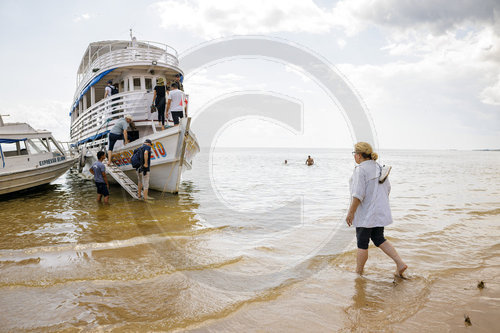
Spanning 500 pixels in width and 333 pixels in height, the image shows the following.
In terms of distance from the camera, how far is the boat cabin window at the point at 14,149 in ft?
34.3

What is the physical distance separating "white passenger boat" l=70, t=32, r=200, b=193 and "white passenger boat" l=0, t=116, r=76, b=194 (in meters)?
1.72

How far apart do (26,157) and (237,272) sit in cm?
1076

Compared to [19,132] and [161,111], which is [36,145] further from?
[161,111]

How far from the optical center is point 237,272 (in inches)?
174

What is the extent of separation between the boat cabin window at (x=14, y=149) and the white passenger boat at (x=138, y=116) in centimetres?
277

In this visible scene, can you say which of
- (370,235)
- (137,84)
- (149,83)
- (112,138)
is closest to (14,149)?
(112,138)

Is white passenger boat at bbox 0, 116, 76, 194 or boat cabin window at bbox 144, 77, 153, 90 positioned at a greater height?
boat cabin window at bbox 144, 77, 153, 90

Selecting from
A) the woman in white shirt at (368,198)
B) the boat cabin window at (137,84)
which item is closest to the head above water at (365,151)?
the woman in white shirt at (368,198)

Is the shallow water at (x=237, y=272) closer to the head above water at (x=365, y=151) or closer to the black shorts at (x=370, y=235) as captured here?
the black shorts at (x=370, y=235)

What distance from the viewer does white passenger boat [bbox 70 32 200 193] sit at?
1059 centimetres

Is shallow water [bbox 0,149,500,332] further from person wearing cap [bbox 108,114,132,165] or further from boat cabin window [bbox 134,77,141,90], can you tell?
boat cabin window [bbox 134,77,141,90]

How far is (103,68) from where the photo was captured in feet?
43.8

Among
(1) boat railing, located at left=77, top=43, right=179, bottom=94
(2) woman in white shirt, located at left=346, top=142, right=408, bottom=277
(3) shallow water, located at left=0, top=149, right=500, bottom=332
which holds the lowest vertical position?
(3) shallow water, located at left=0, top=149, right=500, bottom=332

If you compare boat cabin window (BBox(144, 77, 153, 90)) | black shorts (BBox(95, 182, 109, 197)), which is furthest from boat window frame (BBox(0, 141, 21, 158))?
boat cabin window (BBox(144, 77, 153, 90))
